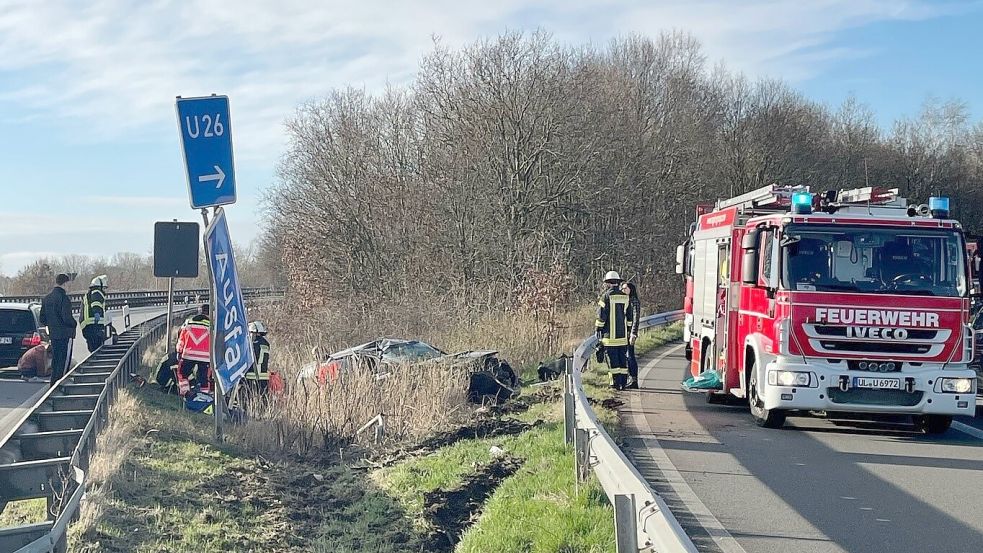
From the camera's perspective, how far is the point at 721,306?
1273 centimetres

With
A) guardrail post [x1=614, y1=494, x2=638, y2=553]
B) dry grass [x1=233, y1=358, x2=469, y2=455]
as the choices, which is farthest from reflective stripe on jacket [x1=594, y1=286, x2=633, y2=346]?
guardrail post [x1=614, y1=494, x2=638, y2=553]

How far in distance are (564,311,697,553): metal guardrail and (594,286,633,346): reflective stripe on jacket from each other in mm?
5000

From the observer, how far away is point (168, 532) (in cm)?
740

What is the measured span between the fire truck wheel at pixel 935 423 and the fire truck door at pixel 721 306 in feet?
8.13

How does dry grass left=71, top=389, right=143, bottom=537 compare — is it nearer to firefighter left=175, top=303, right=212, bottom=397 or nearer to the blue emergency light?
firefighter left=175, top=303, right=212, bottom=397

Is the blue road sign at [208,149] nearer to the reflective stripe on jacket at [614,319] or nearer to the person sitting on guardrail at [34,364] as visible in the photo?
the reflective stripe on jacket at [614,319]

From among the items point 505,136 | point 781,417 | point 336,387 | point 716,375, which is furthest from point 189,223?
point 505,136

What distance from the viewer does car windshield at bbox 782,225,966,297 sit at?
32.9 ft

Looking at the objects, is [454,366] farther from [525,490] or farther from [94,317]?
[94,317]

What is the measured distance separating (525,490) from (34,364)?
13382 mm

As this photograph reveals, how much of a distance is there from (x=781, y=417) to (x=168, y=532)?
6785mm

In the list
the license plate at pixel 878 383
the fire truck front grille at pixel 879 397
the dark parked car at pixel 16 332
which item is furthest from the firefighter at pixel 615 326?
the dark parked car at pixel 16 332

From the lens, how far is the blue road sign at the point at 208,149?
389 inches

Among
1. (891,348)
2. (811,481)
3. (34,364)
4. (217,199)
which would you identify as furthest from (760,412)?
(34,364)
